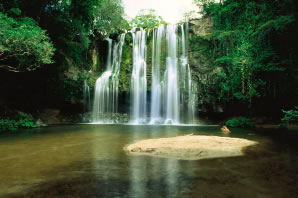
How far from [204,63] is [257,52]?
4755 mm

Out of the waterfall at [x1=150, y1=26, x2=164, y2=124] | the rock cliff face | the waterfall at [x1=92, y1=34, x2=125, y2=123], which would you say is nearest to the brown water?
the rock cliff face

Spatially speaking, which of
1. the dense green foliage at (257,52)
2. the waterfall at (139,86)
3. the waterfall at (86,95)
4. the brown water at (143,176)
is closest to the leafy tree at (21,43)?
the waterfall at (86,95)

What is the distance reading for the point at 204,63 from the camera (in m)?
18.6

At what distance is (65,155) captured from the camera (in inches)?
238

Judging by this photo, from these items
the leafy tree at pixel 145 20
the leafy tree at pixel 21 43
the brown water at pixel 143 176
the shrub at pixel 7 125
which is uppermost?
the leafy tree at pixel 145 20

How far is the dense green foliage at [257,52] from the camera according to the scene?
43.1 ft

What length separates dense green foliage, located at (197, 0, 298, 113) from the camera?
43.1 ft

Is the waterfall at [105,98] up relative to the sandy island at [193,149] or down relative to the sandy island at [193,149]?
up

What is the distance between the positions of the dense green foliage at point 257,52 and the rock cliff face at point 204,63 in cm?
41

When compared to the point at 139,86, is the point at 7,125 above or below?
below

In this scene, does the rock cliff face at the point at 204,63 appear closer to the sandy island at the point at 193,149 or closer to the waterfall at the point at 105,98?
the waterfall at the point at 105,98

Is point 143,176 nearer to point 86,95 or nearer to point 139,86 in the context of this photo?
point 139,86

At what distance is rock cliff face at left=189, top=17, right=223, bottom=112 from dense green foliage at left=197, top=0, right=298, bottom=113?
41 cm

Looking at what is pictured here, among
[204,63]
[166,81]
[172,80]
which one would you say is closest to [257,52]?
[204,63]
